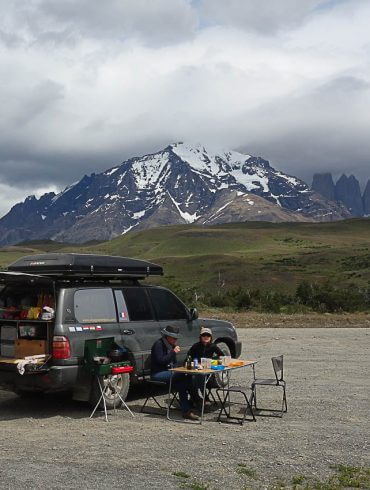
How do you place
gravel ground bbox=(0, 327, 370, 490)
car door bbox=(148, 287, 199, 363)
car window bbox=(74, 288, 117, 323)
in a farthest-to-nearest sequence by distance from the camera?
car door bbox=(148, 287, 199, 363), car window bbox=(74, 288, 117, 323), gravel ground bbox=(0, 327, 370, 490)

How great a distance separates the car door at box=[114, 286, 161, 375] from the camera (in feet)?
34.4

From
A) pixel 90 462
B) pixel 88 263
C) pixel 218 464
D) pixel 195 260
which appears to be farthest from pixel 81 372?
pixel 195 260

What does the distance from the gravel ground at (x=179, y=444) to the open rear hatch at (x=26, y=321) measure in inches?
35.3

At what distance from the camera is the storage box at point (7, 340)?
10.1 m

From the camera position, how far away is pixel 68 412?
32.8ft

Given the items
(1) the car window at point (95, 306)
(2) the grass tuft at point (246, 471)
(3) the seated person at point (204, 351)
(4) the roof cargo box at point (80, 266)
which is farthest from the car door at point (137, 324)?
(2) the grass tuft at point (246, 471)

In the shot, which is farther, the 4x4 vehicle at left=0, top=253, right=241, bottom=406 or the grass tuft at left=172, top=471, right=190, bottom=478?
the 4x4 vehicle at left=0, top=253, right=241, bottom=406

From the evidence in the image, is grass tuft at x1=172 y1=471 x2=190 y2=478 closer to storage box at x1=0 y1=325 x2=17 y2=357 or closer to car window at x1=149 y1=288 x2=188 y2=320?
storage box at x1=0 y1=325 x2=17 y2=357

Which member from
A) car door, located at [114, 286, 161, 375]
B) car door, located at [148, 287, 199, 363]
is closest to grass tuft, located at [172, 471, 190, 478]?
car door, located at [114, 286, 161, 375]

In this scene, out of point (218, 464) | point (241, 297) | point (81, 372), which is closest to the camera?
point (218, 464)

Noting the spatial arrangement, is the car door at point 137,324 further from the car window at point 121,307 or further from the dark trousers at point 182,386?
the dark trousers at point 182,386

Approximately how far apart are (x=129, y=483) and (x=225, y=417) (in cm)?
350

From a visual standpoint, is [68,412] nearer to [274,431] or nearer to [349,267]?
[274,431]

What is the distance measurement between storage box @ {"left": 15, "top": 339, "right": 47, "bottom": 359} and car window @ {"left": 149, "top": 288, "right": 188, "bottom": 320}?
2375 millimetres
